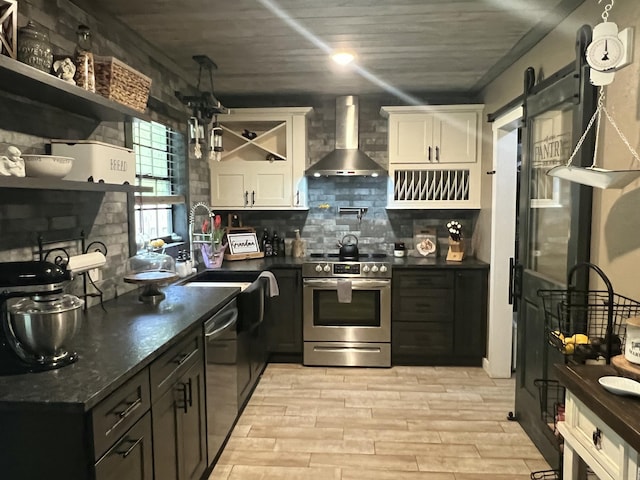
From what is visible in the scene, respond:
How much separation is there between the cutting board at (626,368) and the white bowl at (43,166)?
218 centimetres

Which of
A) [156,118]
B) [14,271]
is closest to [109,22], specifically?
[156,118]

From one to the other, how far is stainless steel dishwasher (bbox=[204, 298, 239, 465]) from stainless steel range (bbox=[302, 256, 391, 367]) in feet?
4.15

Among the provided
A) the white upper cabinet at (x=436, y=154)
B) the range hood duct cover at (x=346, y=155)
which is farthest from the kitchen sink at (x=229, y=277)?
the white upper cabinet at (x=436, y=154)

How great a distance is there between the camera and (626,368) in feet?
5.29

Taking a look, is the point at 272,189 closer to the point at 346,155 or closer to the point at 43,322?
the point at 346,155

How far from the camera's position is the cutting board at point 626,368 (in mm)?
1584

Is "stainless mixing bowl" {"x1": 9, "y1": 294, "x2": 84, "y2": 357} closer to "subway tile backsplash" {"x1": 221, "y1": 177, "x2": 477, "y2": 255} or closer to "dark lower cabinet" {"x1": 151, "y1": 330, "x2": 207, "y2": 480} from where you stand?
"dark lower cabinet" {"x1": 151, "y1": 330, "x2": 207, "y2": 480}

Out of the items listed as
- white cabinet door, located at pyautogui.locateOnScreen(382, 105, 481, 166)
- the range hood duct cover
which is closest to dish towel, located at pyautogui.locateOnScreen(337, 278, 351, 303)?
the range hood duct cover

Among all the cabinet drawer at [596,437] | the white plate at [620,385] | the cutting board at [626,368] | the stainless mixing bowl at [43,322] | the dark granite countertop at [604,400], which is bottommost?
the cabinet drawer at [596,437]

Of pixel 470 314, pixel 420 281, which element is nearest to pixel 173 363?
pixel 420 281

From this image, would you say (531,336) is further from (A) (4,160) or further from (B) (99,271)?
(A) (4,160)

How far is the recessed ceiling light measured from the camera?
3.33 meters

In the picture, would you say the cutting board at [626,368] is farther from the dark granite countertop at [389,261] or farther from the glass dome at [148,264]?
the dark granite countertop at [389,261]

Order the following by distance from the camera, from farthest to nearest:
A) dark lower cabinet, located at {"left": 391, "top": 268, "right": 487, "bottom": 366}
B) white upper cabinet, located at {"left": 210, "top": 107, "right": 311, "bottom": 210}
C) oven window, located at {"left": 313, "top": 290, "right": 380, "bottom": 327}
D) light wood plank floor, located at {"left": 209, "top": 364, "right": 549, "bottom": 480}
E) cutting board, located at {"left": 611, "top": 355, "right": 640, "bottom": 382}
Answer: white upper cabinet, located at {"left": 210, "top": 107, "right": 311, "bottom": 210} < oven window, located at {"left": 313, "top": 290, "right": 380, "bottom": 327} < dark lower cabinet, located at {"left": 391, "top": 268, "right": 487, "bottom": 366} < light wood plank floor, located at {"left": 209, "top": 364, "right": 549, "bottom": 480} < cutting board, located at {"left": 611, "top": 355, "right": 640, "bottom": 382}
